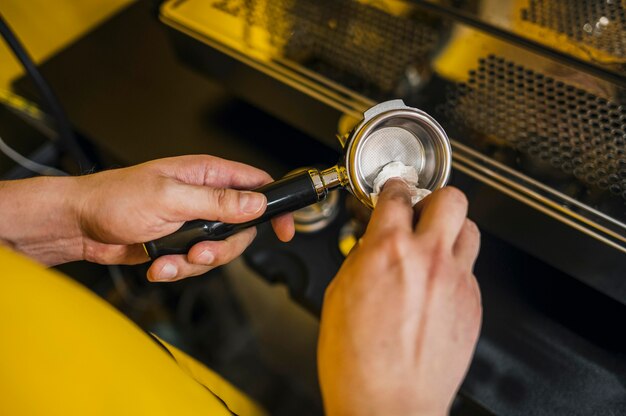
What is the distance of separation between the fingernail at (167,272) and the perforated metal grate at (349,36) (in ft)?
1.18

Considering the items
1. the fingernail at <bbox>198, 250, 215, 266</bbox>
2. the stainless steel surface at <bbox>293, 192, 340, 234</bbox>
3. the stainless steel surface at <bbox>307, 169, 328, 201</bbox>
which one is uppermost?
the stainless steel surface at <bbox>307, 169, 328, 201</bbox>

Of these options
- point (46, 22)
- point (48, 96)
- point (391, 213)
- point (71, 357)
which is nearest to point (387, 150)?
point (391, 213)

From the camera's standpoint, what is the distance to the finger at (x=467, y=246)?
1.46ft

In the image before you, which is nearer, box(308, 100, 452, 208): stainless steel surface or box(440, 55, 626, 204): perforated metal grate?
box(308, 100, 452, 208): stainless steel surface

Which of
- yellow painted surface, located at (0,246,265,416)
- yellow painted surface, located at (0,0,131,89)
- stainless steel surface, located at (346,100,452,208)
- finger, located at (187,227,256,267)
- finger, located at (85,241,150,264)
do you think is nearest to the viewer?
yellow painted surface, located at (0,246,265,416)

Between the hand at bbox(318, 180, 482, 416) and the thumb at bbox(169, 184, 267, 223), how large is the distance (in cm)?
15

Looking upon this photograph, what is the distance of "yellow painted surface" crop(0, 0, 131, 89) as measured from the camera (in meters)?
1.13

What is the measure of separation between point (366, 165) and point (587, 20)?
48 centimetres

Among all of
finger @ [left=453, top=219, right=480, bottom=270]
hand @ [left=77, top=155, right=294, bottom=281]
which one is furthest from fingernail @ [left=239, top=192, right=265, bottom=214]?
finger @ [left=453, top=219, right=480, bottom=270]

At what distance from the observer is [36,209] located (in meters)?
0.65

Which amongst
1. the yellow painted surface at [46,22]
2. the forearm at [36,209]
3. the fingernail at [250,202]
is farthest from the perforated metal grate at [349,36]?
the yellow painted surface at [46,22]

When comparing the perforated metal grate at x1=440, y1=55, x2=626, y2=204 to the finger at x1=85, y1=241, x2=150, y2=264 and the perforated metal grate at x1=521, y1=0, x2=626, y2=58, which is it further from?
the finger at x1=85, y1=241, x2=150, y2=264

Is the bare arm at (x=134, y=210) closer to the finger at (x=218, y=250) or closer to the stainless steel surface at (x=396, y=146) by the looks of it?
the finger at (x=218, y=250)

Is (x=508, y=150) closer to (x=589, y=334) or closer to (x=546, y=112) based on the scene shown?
(x=546, y=112)
